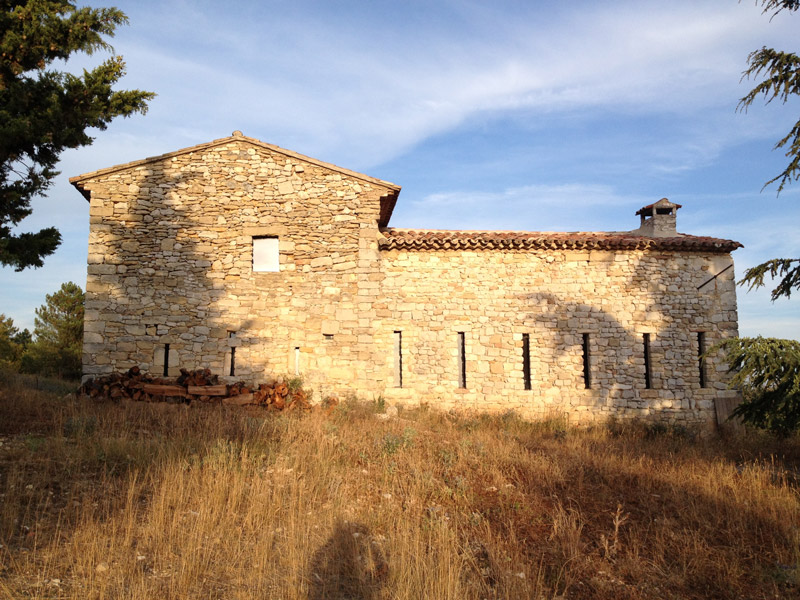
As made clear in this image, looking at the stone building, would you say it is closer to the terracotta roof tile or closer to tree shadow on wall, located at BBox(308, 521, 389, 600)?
the terracotta roof tile

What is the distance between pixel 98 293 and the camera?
12.8m

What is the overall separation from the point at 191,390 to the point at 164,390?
0.58m

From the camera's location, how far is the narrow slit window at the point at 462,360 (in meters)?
13.6

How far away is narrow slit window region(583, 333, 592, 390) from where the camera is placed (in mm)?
13758

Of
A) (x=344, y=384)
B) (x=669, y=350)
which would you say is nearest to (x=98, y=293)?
(x=344, y=384)

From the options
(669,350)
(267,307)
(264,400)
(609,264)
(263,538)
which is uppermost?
(609,264)

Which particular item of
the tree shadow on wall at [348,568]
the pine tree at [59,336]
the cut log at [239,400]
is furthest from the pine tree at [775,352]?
the pine tree at [59,336]

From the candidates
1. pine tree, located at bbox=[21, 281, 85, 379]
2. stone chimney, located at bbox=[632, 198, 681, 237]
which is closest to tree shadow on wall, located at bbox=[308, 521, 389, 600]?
stone chimney, located at bbox=[632, 198, 681, 237]

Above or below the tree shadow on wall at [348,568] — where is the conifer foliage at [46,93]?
above

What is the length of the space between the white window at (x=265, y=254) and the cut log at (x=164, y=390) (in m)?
3.40

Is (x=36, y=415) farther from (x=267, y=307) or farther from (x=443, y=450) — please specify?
(x=443, y=450)

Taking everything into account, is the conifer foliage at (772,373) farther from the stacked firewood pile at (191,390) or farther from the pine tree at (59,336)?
the pine tree at (59,336)

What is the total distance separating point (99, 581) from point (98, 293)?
9.68 meters

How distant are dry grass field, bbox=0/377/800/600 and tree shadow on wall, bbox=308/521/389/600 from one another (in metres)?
0.02
